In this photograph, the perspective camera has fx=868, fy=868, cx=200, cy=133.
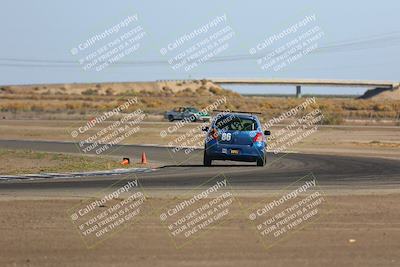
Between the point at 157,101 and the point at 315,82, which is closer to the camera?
the point at 157,101

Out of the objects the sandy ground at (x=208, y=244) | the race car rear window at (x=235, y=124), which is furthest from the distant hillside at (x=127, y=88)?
the sandy ground at (x=208, y=244)

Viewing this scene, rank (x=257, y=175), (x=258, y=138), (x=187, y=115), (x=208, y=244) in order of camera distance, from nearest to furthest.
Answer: (x=208, y=244) < (x=257, y=175) < (x=258, y=138) < (x=187, y=115)

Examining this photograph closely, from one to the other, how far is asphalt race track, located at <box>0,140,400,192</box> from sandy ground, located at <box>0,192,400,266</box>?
4.93 metres

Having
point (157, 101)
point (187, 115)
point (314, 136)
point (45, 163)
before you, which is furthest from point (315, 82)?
point (45, 163)

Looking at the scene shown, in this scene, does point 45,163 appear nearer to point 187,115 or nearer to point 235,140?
point 235,140

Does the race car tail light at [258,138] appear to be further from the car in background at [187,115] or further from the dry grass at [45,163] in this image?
the car in background at [187,115]

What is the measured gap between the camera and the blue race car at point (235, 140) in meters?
23.9

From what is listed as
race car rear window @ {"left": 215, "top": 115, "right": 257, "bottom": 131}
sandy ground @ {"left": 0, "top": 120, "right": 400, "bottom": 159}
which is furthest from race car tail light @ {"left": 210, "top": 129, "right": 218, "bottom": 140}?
sandy ground @ {"left": 0, "top": 120, "right": 400, "bottom": 159}

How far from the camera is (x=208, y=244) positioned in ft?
34.4

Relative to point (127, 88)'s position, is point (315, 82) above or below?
below

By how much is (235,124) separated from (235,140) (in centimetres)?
59

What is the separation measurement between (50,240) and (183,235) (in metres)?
1.66

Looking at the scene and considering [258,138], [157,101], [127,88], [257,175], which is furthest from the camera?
[127,88]

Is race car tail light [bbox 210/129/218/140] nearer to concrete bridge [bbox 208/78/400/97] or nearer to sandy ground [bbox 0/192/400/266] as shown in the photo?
sandy ground [bbox 0/192/400/266]
